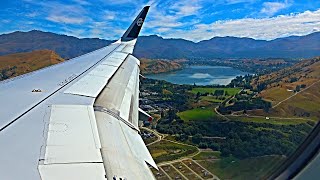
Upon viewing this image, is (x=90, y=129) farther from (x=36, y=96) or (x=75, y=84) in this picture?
(x=75, y=84)

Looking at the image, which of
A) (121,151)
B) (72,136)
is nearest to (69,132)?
(72,136)

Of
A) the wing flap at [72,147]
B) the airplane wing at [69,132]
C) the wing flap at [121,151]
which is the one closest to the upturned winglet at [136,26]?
the airplane wing at [69,132]

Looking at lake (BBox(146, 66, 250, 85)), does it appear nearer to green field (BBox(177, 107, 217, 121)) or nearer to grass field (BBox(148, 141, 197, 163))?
green field (BBox(177, 107, 217, 121))

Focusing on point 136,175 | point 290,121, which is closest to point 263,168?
point 290,121

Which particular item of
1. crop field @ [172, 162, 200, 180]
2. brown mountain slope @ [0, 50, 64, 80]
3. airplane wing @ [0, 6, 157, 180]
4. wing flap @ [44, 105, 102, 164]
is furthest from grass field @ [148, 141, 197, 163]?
brown mountain slope @ [0, 50, 64, 80]

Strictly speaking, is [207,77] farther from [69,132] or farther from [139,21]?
[69,132]

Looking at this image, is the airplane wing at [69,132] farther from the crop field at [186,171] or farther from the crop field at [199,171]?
the crop field at [186,171]
